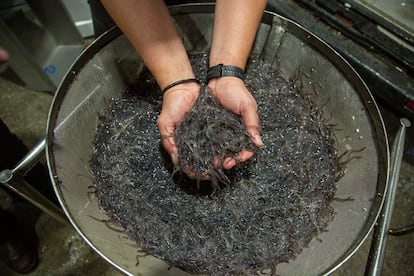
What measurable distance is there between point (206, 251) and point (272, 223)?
0.17 meters

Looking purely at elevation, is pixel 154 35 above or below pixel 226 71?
above

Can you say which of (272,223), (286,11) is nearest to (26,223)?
(272,223)

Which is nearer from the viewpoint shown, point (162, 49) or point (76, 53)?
point (162, 49)

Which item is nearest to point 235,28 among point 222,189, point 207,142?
point 207,142

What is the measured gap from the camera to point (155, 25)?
865 mm

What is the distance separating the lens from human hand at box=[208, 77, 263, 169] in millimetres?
875

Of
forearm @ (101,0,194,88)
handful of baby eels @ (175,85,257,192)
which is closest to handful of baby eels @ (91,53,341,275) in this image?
handful of baby eels @ (175,85,257,192)

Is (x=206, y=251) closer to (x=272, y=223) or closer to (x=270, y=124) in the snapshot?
(x=272, y=223)

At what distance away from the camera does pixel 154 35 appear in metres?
0.87

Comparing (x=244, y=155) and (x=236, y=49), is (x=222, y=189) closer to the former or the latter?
(x=244, y=155)

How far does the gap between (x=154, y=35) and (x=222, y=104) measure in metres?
0.24

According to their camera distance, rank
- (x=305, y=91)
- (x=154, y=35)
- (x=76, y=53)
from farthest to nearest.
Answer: (x=76, y=53) < (x=305, y=91) < (x=154, y=35)

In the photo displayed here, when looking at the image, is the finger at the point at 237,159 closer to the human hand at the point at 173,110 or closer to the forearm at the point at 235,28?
the human hand at the point at 173,110

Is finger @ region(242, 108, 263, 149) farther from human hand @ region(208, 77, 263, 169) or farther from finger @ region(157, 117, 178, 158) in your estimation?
finger @ region(157, 117, 178, 158)
